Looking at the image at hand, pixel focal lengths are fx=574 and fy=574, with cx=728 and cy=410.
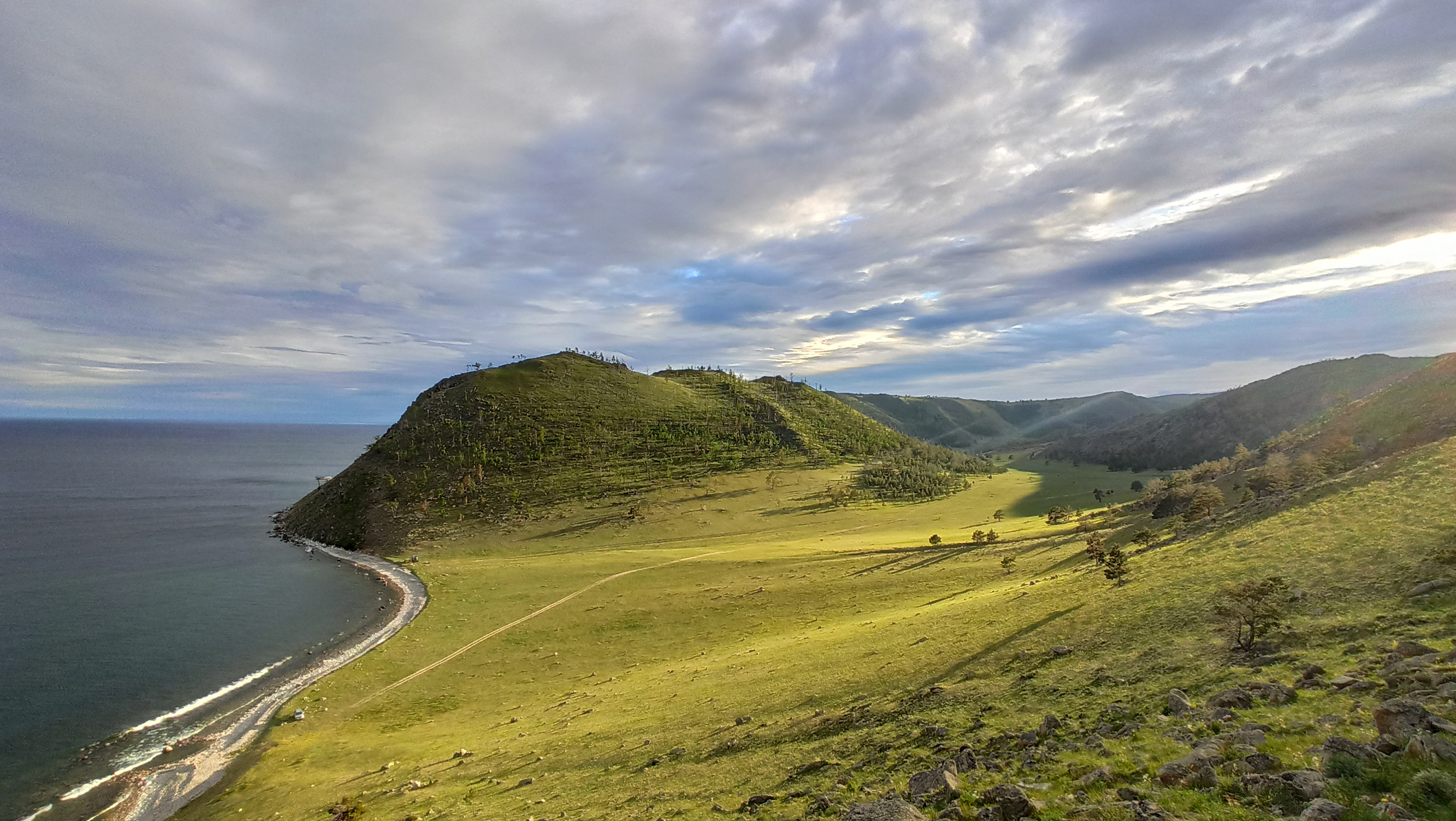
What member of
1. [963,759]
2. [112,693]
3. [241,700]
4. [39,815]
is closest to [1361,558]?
[963,759]

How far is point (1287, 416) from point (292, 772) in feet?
815

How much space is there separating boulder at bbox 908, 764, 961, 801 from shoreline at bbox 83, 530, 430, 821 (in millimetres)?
40680

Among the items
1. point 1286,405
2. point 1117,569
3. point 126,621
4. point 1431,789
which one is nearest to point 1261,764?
point 1431,789

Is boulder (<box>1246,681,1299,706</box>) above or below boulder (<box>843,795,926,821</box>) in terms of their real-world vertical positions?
above

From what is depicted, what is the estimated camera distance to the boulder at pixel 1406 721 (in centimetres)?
1030

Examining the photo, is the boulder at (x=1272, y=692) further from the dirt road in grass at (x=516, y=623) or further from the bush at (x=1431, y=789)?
the dirt road in grass at (x=516, y=623)

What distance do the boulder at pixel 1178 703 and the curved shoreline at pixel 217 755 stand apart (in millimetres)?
46957

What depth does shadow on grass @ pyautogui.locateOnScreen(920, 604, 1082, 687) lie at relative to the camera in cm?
2420

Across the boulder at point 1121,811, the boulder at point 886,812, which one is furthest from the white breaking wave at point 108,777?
the boulder at point 1121,811

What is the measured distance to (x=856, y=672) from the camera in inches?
1077

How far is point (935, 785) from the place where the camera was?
45.4 feet

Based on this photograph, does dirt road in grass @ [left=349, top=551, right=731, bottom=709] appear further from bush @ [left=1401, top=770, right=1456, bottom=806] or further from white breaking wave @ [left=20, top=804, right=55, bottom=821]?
bush @ [left=1401, top=770, right=1456, bottom=806]

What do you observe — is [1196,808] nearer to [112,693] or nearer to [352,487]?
[112,693]

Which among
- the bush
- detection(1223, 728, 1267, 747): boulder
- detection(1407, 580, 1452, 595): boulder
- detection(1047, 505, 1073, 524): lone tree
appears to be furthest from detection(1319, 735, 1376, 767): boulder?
detection(1047, 505, 1073, 524): lone tree
